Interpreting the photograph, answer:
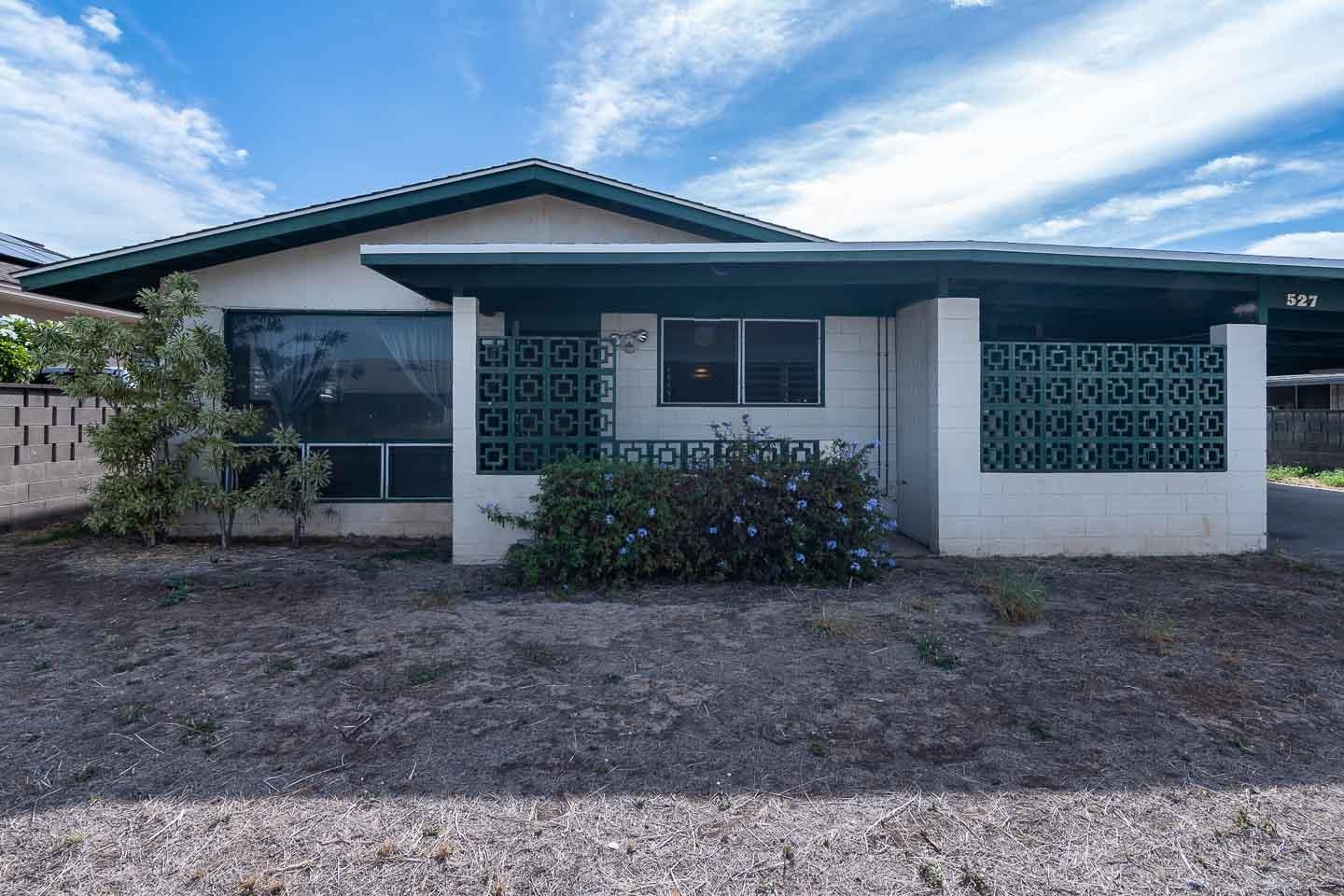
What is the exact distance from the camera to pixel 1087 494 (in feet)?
23.3

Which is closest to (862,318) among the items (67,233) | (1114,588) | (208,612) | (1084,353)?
(1084,353)

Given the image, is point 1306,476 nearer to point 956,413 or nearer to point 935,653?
point 956,413

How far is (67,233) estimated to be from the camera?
1780 centimetres

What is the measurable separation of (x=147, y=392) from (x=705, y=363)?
542 cm

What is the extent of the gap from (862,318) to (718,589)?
157 inches

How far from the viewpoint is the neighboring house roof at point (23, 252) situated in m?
11.2

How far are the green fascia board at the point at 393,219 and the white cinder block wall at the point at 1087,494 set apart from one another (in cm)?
215

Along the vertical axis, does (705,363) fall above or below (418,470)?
above

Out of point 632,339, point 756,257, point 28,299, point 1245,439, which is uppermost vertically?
point 28,299

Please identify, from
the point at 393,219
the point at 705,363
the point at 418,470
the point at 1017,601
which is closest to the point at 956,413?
the point at 1017,601

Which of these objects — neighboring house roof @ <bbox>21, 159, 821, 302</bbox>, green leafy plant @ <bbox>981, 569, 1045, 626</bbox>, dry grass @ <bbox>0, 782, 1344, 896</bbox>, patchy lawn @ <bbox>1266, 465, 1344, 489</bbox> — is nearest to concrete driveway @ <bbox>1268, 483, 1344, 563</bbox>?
patchy lawn @ <bbox>1266, 465, 1344, 489</bbox>

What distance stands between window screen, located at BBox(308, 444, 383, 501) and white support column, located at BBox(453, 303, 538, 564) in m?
1.83

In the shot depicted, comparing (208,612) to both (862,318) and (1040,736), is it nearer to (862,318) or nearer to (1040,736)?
(1040,736)

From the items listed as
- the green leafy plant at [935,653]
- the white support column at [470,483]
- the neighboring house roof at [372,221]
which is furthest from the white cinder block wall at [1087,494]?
the white support column at [470,483]
